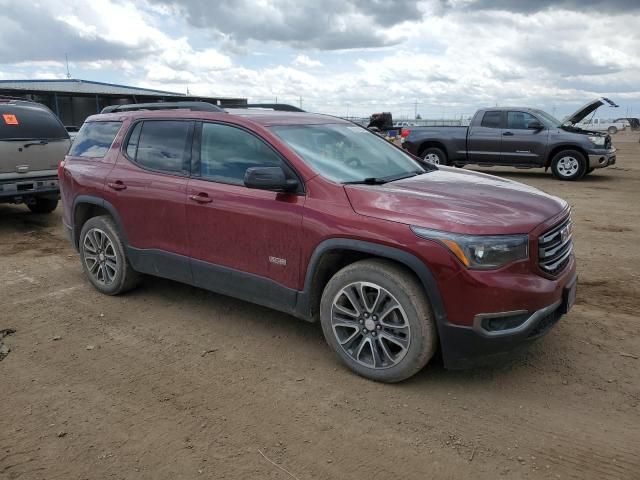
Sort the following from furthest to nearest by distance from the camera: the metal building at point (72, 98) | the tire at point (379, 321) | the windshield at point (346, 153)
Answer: the metal building at point (72, 98), the windshield at point (346, 153), the tire at point (379, 321)

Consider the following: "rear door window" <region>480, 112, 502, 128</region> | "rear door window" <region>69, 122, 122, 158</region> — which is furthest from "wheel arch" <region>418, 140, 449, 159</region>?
"rear door window" <region>69, 122, 122, 158</region>

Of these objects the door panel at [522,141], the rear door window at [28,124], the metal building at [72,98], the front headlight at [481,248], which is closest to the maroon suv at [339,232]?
the front headlight at [481,248]

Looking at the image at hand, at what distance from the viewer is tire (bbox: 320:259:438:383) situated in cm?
323

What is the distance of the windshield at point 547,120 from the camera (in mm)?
13539

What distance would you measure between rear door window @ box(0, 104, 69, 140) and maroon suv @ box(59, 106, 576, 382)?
3.74 m

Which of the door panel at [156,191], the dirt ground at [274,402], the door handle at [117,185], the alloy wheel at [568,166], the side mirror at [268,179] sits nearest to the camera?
the dirt ground at [274,402]

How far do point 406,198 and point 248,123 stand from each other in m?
1.42

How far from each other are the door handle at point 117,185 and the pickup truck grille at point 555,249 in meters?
3.49

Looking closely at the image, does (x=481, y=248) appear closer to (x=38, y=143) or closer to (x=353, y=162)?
(x=353, y=162)

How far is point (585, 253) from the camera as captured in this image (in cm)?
645

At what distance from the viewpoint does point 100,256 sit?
515 centimetres

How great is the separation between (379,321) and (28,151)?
683 cm

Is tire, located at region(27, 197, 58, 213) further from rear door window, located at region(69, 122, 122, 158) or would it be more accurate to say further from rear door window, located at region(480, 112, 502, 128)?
→ rear door window, located at region(480, 112, 502, 128)

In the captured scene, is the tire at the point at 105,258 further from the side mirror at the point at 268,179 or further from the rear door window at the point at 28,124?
the rear door window at the point at 28,124
